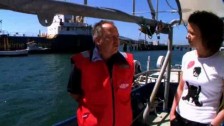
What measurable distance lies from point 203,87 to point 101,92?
78cm

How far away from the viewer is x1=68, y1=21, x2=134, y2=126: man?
108 inches

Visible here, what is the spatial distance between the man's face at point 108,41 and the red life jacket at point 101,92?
9 centimetres

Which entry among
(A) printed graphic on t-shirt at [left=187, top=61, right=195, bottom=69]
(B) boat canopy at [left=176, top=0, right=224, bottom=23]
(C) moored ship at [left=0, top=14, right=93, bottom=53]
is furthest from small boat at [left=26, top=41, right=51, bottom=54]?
(A) printed graphic on t-shirt at [left=187, top=61, right=195, bottom=69]

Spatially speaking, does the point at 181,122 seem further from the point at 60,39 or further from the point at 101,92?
the point at 60,39

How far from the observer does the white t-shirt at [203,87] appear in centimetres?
269

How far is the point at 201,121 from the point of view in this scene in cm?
277

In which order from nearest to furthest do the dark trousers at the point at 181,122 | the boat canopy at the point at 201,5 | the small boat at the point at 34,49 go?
the dark trousers at the point at 181,122 → the boat canopy at the point at 201,5 → the small boat at the point at 34,49

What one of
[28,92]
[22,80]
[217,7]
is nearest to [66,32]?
[22,80]

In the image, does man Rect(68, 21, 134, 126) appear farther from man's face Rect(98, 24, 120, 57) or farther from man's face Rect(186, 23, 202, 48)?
man's face Rect(186, 23, 202, 48)

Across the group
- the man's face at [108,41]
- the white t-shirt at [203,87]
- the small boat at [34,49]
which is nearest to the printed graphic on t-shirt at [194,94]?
the white t-shirt at [203,87]

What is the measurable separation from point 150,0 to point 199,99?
2.56 metres

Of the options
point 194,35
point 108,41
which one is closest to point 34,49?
point 108,41

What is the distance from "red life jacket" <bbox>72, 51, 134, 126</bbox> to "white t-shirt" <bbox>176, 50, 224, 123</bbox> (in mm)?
499

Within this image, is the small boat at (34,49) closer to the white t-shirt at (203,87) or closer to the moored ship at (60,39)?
the moored ship at (60,39)
